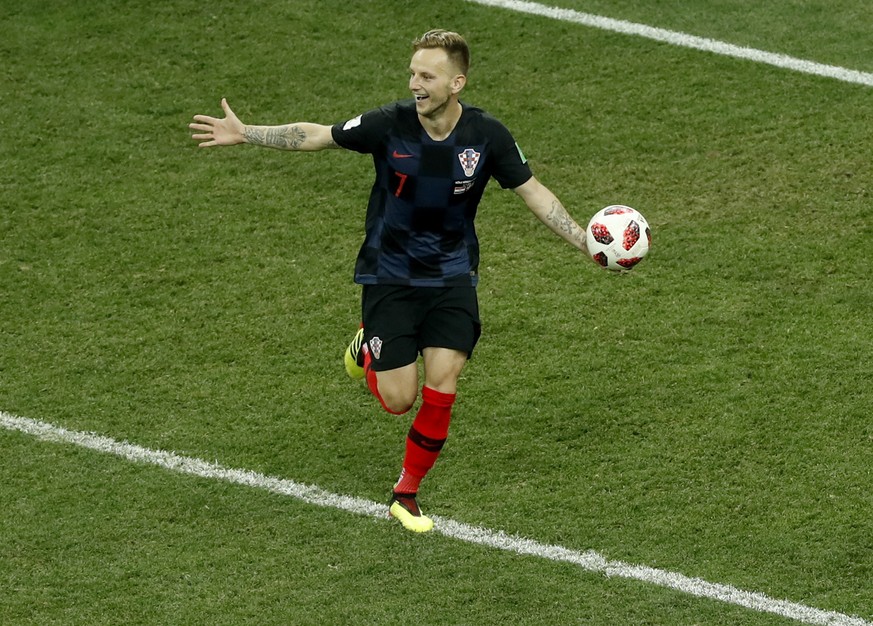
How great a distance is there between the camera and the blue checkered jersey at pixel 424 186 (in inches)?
274

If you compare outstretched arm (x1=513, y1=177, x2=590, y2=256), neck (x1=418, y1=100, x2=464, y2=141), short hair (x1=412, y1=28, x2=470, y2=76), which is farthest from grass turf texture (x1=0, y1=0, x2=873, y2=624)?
short hair (x1=412, y1=28, x2=470, y2=76)

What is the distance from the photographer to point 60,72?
11.1m

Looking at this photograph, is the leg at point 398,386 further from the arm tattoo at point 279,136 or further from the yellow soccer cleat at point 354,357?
the arm tattoo at point 279,136

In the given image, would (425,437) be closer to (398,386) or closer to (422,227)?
(398,386)

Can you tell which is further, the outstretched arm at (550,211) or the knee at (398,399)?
the knee at (398,399)

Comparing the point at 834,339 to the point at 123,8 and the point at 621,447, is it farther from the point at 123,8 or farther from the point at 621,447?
the point at 123,8

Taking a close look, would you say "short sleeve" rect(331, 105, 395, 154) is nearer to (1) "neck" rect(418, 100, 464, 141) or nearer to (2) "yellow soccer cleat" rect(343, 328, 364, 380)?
(1) "neck" rect(418, 100, 464, 141)

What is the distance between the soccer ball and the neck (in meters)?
0.81

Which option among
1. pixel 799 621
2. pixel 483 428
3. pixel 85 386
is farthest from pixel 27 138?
pixel 799 621

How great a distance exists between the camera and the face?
6.76m

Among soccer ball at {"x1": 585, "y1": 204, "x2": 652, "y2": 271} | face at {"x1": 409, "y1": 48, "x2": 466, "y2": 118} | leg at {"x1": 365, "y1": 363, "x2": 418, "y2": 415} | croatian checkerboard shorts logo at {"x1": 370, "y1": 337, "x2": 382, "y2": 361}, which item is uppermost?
face at {"x1": 409, "y1": 48, "x2": 466, "y2": 118}

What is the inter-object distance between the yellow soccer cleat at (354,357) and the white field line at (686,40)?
445 centimetres

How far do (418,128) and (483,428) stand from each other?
181 cm

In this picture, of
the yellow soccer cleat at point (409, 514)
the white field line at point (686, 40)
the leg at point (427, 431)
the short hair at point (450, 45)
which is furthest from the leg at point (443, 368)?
the white field line at point (686, 40)
